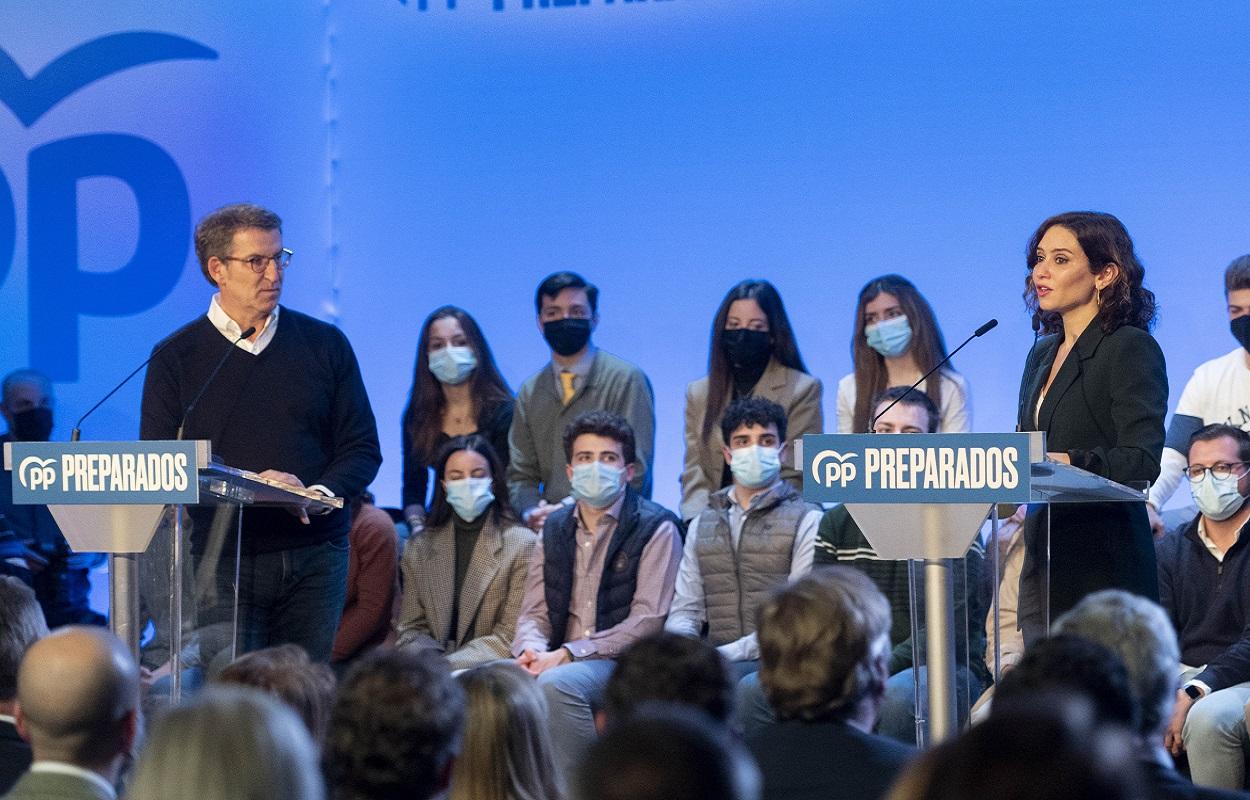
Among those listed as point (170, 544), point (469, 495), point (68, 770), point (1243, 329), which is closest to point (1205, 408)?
point (1243, 329)

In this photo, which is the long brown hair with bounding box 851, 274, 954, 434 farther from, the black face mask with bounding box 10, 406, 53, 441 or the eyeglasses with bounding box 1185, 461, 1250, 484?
the black face mask with bounding box 10, 406, 53, 441

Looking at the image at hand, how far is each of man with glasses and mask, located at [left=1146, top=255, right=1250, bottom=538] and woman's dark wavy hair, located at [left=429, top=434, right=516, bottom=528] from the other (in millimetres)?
2156

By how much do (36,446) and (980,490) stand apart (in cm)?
196

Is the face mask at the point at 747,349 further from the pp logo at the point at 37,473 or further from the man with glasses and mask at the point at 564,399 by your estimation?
the pp logo at the point at 37,473

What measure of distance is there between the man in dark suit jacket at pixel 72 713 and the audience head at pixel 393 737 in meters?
0.32

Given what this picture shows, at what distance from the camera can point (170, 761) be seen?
1.74 metres

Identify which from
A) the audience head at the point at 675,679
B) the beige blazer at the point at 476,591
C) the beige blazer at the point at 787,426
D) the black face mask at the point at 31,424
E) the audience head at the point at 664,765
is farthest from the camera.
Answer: the black face mask at the point at 31,424

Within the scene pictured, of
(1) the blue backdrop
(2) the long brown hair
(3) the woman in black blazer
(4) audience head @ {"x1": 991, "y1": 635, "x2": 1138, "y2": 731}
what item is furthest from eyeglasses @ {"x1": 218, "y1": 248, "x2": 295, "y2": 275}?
(1) the blue backdrop

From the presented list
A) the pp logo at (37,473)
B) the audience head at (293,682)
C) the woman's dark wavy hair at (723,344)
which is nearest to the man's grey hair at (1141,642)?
the audience head at (293,682)

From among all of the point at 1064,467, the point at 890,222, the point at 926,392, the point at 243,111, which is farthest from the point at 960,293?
the point at 1064,467

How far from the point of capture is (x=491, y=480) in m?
5.80

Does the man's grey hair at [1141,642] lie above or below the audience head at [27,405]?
below

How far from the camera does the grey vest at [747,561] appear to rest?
5422 millimetres

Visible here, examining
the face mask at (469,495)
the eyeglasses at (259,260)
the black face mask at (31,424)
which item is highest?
the eyeglasses at (259,260)
